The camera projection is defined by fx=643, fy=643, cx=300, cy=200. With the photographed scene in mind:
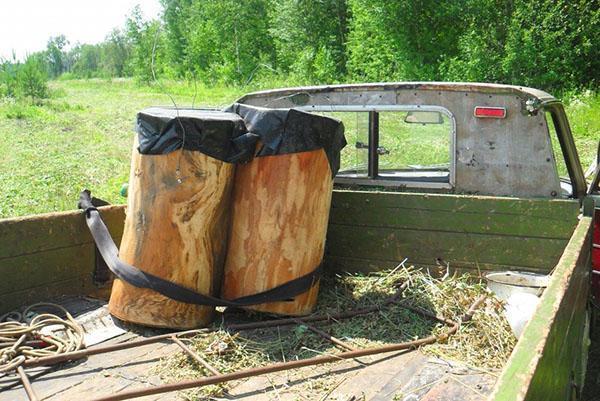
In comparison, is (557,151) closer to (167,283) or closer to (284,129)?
(284,129)

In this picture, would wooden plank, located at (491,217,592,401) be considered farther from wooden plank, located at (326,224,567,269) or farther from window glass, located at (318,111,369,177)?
window glass, located at (318,111,369,177)

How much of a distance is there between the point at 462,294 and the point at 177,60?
4336 centimetres

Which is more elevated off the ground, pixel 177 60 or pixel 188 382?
pixel 177 60

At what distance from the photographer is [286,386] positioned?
2521 mm

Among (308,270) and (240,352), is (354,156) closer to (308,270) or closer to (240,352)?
(308,270)

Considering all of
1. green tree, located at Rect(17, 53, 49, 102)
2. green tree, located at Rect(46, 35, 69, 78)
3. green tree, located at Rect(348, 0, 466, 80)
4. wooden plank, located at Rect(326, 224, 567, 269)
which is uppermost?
green tree, located at Rect(46, 35, 69, 78)

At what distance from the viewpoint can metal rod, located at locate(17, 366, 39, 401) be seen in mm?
2384

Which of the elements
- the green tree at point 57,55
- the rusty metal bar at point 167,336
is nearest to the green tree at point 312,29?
the rusty metal bar at point 167,336

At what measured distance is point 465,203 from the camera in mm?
3479

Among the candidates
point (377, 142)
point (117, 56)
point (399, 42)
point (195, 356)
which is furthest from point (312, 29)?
point (117, 56)

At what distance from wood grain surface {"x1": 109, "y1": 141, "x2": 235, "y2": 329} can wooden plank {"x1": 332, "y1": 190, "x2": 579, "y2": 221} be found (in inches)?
35.9

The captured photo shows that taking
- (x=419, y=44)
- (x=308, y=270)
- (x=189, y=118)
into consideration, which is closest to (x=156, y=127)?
(x=189, y=118)

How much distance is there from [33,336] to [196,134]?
1.17 metres

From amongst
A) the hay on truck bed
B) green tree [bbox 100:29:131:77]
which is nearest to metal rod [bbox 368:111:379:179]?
the hay on truck bed
